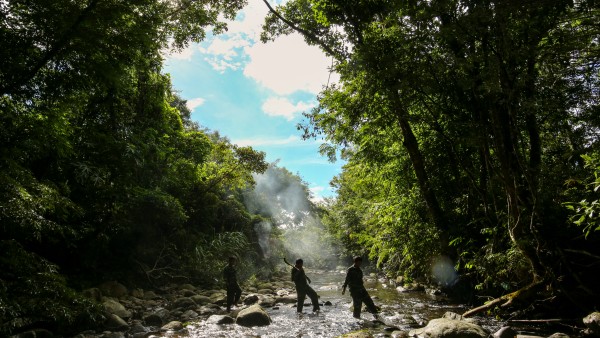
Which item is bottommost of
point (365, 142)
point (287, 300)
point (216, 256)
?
point (287, 300)

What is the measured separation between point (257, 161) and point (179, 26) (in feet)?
27.1

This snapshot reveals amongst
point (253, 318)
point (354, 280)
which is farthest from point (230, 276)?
point (354, 280)

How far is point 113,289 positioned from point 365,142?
10.1 m

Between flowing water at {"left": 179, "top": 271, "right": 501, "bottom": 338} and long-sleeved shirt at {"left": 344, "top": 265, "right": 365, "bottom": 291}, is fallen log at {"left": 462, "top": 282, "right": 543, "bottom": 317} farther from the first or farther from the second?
long-sleeved shirt at {"left": 344, "top": 265, "right": 365, "bottom": 291}

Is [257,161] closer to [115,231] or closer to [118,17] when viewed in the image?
[115,231]

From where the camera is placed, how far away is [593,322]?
17.2 ft

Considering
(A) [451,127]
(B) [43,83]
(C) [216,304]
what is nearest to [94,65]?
(B) [43,83]

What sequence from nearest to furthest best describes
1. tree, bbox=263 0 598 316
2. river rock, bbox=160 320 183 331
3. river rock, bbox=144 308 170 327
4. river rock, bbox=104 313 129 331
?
1. tree, bbox=263 0 598 316
2. river rock, bbox=104 313 129 331
3. river rock, bbox=160 320 183 331
4. river rock, bbox=144 308 170 327

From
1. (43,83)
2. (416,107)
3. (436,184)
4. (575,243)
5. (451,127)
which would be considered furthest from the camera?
(436,184)

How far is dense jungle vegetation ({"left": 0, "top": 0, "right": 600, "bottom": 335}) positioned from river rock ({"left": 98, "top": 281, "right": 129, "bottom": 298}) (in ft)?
1.26

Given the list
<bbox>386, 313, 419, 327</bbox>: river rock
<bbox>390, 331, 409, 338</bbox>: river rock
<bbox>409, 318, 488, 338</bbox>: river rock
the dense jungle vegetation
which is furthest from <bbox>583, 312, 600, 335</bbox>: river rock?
<bbox>386, 313, 419, 327</bbox>: river rock

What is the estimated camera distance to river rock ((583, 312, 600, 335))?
5.18m

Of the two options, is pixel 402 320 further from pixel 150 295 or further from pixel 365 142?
pixel 150 295

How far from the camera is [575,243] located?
6582 millimetres
